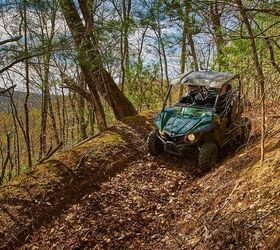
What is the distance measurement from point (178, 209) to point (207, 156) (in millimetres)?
1398

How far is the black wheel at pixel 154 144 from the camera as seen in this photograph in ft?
24.6

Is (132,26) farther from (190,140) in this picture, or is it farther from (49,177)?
(49,177)

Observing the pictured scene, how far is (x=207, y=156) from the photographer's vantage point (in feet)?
22.3

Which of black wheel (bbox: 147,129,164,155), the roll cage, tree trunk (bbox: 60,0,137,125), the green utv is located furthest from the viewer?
tree trunk (bbox: 60,0,137,125)

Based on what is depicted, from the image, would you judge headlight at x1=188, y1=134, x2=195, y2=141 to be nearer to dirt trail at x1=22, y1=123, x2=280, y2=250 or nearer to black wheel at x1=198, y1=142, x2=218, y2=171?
black wheel at x1=198, y1=142, x2=218, y2=171

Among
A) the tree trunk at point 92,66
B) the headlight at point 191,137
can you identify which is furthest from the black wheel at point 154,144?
the tree trunk at point 92,66

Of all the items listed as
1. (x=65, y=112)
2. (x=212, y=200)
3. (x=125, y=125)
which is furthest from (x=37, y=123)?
(x=212, y=200)

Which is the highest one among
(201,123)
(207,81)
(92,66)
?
(92,66)

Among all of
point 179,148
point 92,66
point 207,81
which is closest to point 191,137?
point 179,148

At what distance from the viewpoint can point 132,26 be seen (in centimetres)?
759

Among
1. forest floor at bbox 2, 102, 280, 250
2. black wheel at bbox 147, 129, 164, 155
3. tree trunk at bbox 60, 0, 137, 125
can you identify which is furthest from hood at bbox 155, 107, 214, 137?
tree trunk at bbox 60, 0, 137, 125

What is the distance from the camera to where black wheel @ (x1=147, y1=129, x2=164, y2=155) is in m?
7.51

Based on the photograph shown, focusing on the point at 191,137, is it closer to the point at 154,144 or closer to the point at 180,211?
the point at 154,144

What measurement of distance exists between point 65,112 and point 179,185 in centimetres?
1725
